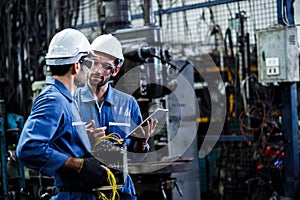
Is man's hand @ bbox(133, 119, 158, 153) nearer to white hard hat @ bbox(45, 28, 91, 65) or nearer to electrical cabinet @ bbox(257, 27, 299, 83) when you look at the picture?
white hard hat @ bbox(45, 28, 91, 65)

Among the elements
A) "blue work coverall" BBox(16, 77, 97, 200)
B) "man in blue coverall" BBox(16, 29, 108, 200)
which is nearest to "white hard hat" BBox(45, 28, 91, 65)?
"man in blue coverall" BBox(16, 29, 108, 200)

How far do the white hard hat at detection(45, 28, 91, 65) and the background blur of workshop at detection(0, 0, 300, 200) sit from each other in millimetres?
1255

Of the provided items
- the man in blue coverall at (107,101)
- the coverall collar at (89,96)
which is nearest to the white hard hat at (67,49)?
the man in blue coverall at (107,101)

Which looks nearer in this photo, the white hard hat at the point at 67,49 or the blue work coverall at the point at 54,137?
the blue work coverall at the point at 54,137

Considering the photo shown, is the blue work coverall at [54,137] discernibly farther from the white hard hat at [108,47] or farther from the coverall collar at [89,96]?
the white hard hat at [108,47]

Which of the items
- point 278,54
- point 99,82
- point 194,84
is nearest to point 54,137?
point 99,82

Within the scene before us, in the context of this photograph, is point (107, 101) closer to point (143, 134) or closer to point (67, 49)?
point (143, 134)

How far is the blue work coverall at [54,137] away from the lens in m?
2.21

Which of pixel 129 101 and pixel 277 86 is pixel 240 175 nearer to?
pixel 277 86

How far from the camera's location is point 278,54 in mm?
4059

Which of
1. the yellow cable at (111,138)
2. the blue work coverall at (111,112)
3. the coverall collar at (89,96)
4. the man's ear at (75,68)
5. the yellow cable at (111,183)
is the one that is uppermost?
the man's ear at (75,68)

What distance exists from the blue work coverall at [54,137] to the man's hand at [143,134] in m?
0.32

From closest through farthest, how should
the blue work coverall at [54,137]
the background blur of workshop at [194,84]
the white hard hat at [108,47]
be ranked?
the blue work coverall at [54,137] < the white hard hat at [108,47] < the background blur of workshop at [194,84]

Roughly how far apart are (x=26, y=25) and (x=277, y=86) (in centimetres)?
316
